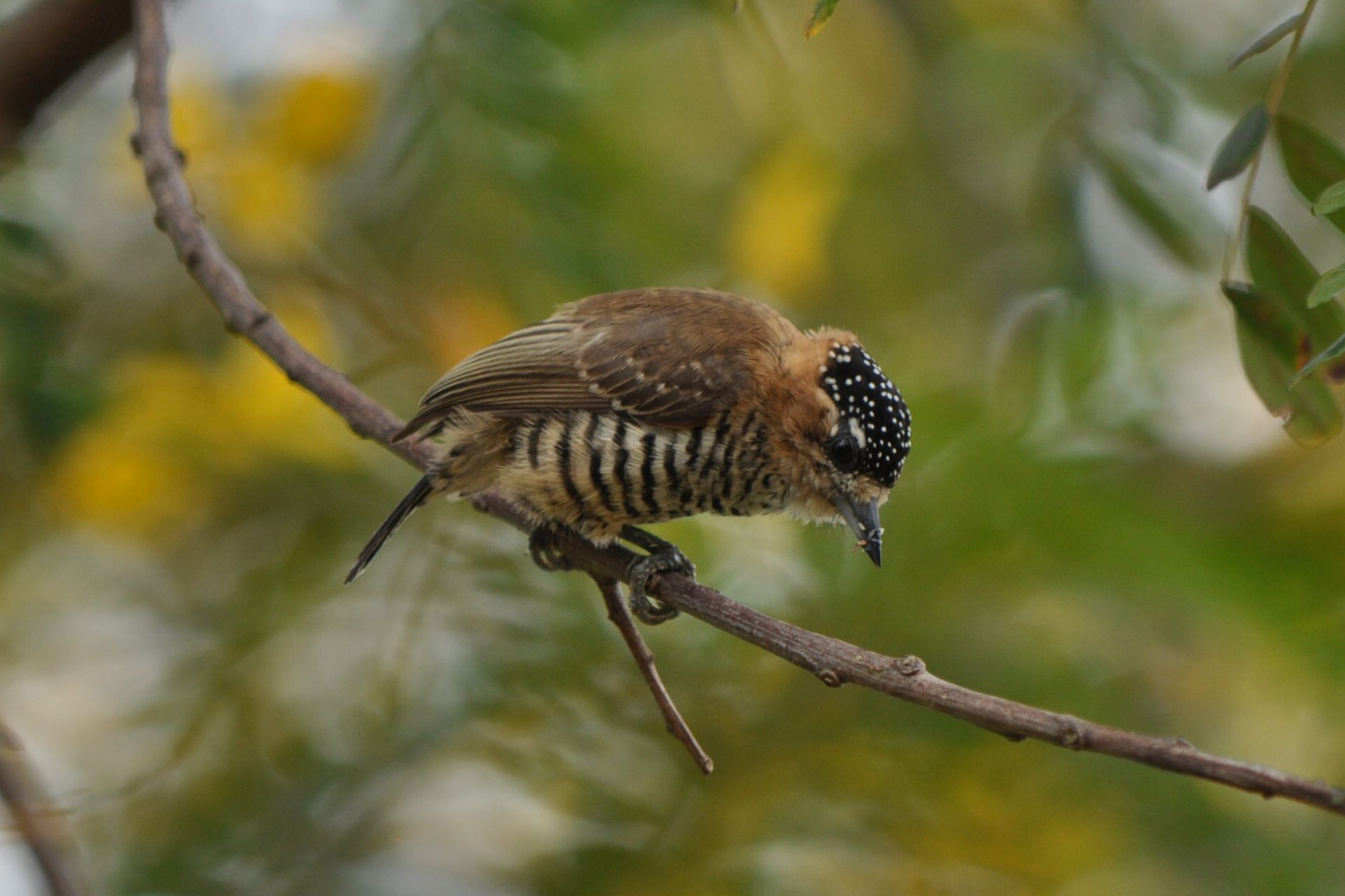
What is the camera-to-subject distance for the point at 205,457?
13.1ft

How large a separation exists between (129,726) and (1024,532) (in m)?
2.54

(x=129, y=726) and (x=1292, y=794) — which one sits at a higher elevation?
(x=1292, y=794)

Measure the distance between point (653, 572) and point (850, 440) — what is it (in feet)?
2.00

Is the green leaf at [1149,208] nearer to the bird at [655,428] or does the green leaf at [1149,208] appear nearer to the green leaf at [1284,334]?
the bird at [655,428]

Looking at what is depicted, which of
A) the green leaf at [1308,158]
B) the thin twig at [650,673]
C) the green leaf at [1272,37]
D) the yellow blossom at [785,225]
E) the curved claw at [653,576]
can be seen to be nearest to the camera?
the green leaf at [1272,37]

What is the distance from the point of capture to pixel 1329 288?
67.6 inches

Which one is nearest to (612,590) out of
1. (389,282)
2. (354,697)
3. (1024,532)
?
(1024,532)

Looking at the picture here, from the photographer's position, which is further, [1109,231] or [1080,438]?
[1109,231]

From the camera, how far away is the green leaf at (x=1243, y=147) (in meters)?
2.23

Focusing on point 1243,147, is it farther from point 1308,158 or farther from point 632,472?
point 632,472

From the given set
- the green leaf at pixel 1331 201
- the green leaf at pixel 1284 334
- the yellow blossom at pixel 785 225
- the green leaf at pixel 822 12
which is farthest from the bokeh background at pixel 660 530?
the green leaf at pixel 822 12

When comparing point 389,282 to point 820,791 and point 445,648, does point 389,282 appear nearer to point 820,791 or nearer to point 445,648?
point 445,648

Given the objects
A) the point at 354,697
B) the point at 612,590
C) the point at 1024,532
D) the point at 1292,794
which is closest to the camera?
the point at 1292,794

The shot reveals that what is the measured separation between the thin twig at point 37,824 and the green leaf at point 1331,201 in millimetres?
2280
